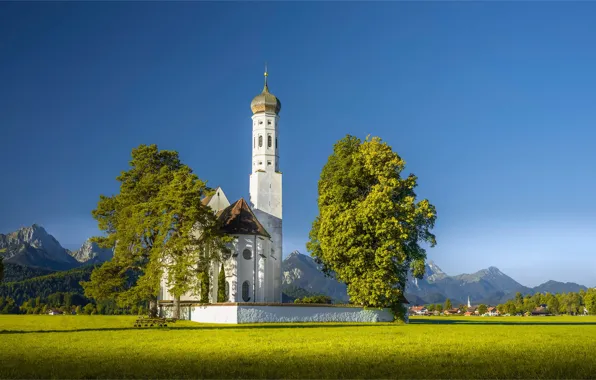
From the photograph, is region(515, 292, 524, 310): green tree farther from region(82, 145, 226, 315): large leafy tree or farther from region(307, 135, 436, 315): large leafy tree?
region(82, 145, 226, 315): large leafy tree

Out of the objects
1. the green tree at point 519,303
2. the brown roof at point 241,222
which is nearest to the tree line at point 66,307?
the brown roof at point 241,222

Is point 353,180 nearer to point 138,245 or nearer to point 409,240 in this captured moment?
point 409,240

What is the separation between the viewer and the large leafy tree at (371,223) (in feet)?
147

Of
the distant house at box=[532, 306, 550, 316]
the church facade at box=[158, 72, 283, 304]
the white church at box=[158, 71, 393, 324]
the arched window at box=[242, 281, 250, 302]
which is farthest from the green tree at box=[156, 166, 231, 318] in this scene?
the distant house at box=[532, 306, 550, 316]

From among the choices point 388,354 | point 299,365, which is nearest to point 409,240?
point 388,354

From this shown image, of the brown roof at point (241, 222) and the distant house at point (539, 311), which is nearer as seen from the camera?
the brown roof at point (241, 222)

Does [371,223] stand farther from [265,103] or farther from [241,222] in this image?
[265,103]

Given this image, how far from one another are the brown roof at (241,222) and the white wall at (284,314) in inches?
413

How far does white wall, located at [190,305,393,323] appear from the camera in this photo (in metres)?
44.8

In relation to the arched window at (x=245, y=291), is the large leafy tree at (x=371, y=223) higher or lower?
higher

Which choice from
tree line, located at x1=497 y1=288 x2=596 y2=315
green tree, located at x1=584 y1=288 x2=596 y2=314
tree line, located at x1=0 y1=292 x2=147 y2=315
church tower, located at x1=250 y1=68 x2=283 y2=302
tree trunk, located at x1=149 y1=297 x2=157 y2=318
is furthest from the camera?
tree line, located at x1=497 y1=288 x2=596 y2=315

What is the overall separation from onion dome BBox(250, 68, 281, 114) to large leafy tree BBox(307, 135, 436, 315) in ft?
74.7

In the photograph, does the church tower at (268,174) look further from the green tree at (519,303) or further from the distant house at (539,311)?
the distant house at (539,311)

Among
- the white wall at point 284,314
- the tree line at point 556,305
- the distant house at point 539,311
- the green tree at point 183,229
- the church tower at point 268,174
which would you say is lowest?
the distant house at point 539,311
